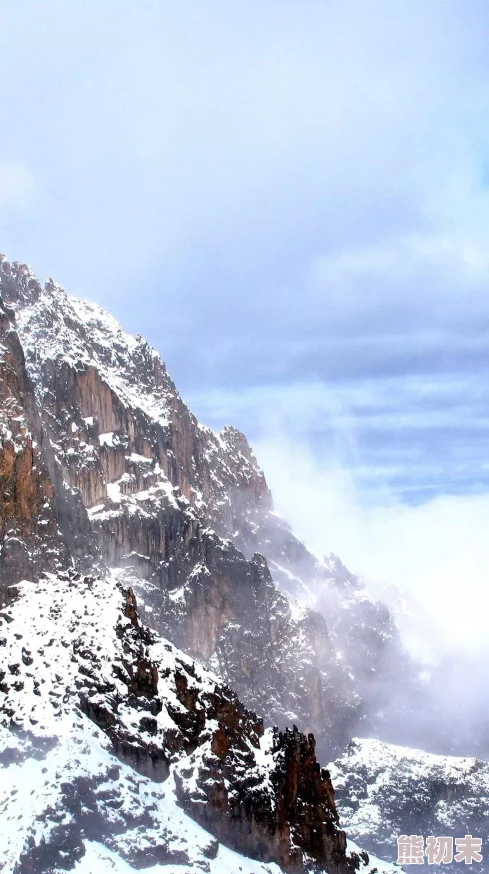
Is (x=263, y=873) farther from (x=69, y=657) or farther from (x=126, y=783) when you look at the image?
(x=69, y=657)

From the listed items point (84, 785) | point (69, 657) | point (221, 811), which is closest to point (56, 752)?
point (84, 785)

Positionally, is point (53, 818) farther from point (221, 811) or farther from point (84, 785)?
point (221, 811)

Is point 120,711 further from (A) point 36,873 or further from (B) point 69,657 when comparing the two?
(A) point 36,873

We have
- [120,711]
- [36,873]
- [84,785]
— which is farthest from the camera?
[120,711]

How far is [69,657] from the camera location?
19775 cm

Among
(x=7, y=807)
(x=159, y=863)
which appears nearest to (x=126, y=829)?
(x=159, y=863)

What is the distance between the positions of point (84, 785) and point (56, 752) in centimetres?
676

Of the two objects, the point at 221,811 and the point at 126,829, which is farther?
the point at 221,811

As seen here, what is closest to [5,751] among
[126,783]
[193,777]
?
[126,783]

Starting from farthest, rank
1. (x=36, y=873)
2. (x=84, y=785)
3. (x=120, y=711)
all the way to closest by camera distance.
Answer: (x=120, y=711), (x=84, y=785), (x=36, y=873)

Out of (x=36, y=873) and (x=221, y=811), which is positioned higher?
(x=221, y=811)

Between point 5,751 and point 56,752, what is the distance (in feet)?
25.3

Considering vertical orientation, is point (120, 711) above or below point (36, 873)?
above

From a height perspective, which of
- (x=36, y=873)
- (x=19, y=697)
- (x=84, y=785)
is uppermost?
(x=19, y=697)
